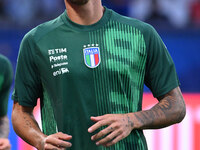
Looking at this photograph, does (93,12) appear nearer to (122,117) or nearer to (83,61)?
(83,61)

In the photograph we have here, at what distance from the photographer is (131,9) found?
10.7 meters

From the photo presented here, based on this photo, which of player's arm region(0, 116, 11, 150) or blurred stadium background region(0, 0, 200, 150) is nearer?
player's arm region(0, 116, 11, 150)

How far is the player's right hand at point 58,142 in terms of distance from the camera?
8.64 feet

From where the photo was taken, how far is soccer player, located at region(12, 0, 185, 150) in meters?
2.83

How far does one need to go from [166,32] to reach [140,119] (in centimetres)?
711

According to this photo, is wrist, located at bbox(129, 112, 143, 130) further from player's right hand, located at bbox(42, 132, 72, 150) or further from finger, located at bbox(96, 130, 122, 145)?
player's right hand, located at bbox(42, 132, 72, 150)

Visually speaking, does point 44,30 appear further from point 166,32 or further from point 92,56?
point 166,32

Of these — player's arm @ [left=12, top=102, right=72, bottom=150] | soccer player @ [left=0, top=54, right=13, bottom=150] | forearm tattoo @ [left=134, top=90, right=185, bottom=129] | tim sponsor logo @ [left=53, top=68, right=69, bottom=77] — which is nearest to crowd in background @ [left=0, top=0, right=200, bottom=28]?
soccer player @ [left=0, top=54, right=13, bottom=150]

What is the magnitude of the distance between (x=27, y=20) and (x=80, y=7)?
7485 mm

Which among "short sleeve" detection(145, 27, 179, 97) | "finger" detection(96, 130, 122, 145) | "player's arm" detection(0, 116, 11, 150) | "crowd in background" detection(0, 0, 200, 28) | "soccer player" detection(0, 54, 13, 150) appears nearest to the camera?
"finger" detection(96, 130, 122, 145)

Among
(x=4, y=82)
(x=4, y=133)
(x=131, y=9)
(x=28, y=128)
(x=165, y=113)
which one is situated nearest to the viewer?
(x=165, y=113)

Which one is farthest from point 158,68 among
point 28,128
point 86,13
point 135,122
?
point 28,128

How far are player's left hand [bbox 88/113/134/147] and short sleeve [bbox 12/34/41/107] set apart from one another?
53 centimetres

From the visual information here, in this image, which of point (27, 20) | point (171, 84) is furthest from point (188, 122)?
point (27, 20)
